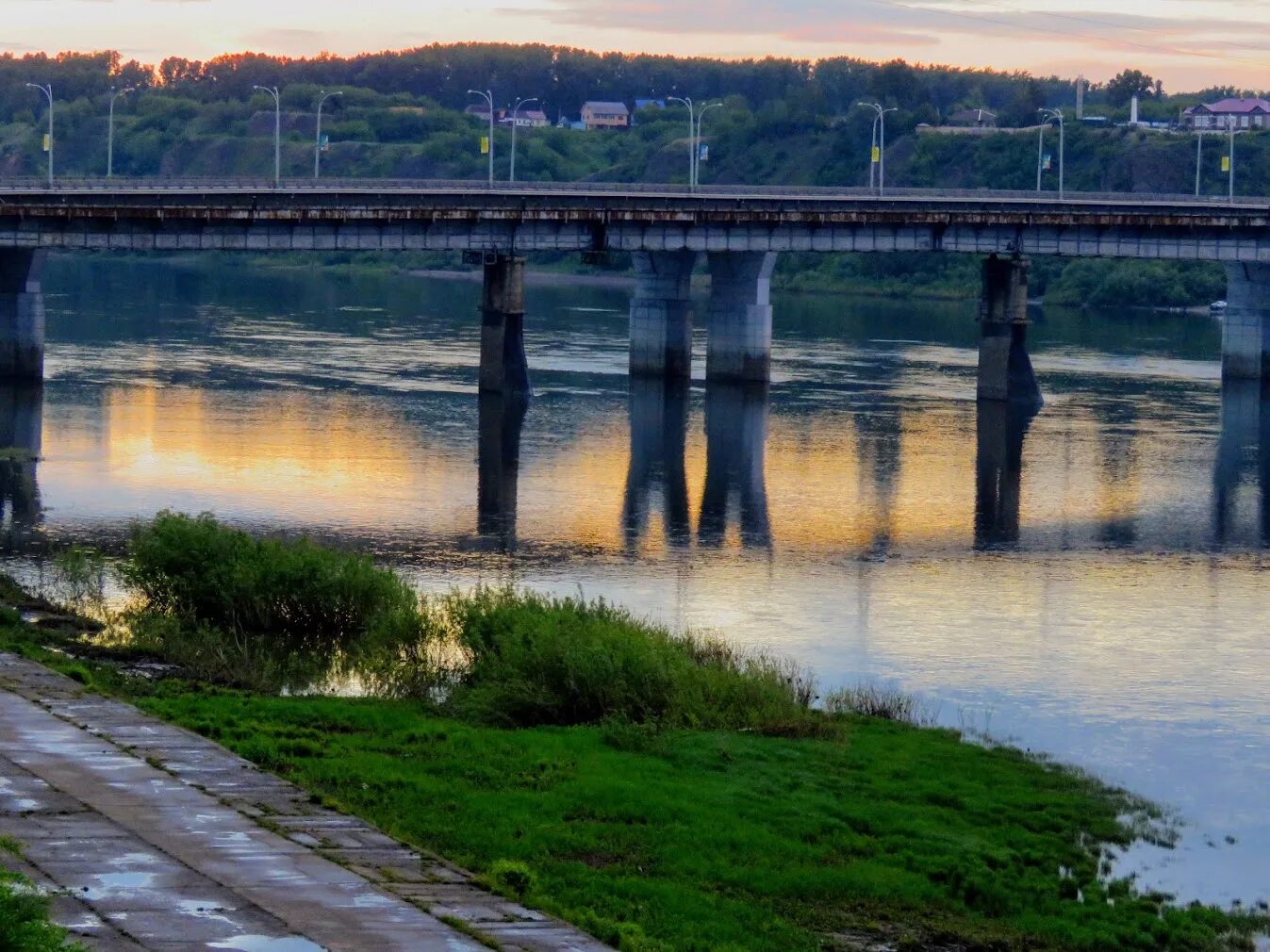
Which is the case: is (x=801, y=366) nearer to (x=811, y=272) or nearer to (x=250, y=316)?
(x=250, y=316)

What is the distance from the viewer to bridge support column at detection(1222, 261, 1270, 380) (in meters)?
103

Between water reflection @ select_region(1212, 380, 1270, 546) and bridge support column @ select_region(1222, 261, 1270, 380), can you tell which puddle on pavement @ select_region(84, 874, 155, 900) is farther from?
bridge support column @ select_region(1222, 261, 1270, 380)

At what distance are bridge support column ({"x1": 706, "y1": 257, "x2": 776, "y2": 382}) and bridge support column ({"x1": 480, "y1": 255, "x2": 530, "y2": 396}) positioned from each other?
466 inches

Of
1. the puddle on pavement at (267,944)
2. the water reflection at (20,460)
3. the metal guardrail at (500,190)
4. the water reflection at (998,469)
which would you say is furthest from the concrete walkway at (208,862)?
the metal guardrail at (500,190)

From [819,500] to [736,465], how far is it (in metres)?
7.99

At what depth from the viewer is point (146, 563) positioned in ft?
128

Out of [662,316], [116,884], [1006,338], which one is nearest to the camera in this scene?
[116,884]

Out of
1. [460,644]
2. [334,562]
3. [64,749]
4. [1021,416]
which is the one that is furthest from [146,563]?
[1021,416]

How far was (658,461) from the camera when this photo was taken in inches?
2712

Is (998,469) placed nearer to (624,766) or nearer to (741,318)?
(741,318)

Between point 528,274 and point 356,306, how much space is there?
41506 mm

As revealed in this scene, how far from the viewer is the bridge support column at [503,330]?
84562 millimetres

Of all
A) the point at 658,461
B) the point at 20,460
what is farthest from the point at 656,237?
the point at 20,460

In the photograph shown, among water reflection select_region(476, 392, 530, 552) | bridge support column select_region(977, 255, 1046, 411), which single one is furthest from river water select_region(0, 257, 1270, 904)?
bridge support column select_region(977, 255, 1046, 411)
